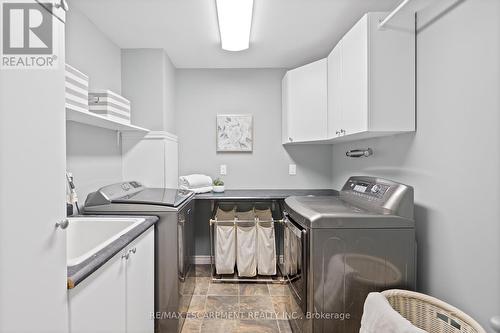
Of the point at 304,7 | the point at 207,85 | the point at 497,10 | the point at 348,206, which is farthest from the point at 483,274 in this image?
the point at 207,85

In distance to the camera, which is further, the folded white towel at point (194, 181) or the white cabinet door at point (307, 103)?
the folded white towel at point (194, 181)

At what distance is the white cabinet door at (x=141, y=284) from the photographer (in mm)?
1430

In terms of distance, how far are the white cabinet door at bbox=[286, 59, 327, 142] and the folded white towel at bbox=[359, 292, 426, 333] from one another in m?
1.58

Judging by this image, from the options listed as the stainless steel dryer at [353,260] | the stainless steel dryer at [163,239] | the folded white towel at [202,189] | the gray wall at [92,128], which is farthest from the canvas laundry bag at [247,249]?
the gray wall at [92,128]

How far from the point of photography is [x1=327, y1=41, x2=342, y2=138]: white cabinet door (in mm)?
2160

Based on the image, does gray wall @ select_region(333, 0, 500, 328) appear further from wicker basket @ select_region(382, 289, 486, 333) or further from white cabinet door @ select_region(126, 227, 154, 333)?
white cabinet door @ select_region(126, 227, 154, 333)

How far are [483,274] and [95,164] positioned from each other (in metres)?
2.56

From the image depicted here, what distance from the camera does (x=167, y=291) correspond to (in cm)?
189

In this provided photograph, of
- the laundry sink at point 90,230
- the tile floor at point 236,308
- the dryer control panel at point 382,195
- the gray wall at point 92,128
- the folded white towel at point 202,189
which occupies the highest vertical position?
the gray wall at point 92,128

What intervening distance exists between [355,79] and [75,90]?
1.74 meters

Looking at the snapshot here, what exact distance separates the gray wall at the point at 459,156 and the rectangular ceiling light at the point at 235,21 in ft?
3.67

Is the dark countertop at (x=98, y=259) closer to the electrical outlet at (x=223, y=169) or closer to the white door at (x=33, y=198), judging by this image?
the white door at (x=33, y=198)

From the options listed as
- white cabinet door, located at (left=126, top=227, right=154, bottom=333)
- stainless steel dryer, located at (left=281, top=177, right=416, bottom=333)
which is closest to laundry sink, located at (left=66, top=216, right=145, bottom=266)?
white cabinet door, located at (left=126, top=227, right=154, bottom=333)

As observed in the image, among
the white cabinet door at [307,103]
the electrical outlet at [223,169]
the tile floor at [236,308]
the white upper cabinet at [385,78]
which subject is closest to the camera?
the white upper cabinet at [385,78]
